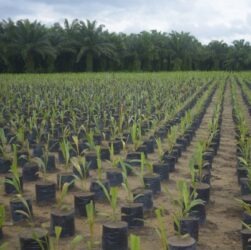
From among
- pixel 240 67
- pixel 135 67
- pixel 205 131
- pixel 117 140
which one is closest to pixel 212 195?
pixel 117 140

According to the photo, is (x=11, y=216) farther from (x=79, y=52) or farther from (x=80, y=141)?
(x=79, y=52)

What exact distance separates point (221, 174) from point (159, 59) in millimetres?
35662

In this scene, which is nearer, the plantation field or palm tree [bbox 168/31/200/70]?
the plantation field

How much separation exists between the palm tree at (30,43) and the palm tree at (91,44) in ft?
10.0

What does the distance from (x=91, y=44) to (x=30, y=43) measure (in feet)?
16.7

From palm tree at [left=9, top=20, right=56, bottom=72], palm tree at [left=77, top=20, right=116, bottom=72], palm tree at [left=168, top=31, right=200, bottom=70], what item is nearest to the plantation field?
palm tree at [left=9, top=20, right=56, bottom=72]

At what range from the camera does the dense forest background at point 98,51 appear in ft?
92.0

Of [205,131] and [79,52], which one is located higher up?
[79,52]

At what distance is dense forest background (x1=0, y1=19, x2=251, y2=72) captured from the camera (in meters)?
28.0

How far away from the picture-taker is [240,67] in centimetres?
4331

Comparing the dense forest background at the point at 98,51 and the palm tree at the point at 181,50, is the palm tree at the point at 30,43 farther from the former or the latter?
the palm tree at the point at 181,50

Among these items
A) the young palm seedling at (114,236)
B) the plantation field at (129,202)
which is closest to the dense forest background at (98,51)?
the plantation field at (129,202)

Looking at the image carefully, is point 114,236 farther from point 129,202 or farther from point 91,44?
point 91,44

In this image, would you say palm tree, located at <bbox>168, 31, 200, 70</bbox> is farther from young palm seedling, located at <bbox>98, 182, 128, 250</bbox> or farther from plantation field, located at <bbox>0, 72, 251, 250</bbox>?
young palm seedling, located at <bbox>98, 182, 128, 250</bbox>
